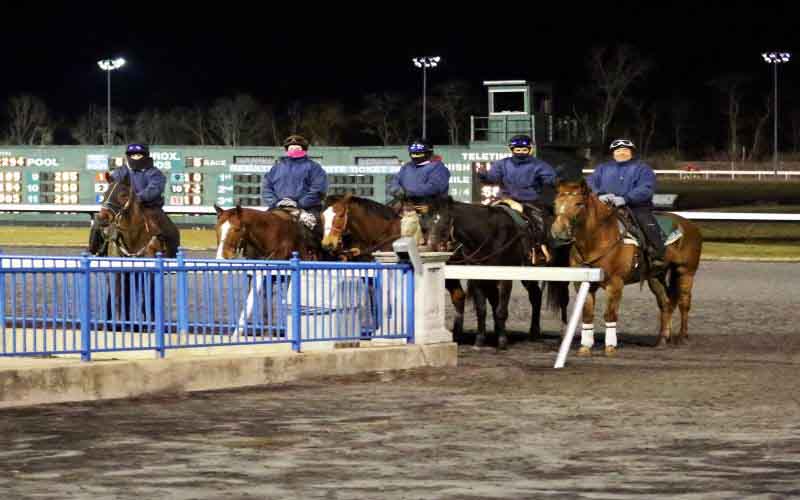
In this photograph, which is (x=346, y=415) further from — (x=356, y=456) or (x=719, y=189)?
(x=719, y=189)

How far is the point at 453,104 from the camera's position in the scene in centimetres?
10812

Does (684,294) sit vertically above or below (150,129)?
below

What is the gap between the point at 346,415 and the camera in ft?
42.8

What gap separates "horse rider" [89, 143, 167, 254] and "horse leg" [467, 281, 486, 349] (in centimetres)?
380

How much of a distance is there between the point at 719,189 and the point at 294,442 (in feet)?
250

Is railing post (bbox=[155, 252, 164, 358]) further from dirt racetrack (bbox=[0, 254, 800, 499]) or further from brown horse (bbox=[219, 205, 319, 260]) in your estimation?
brown horse (bbox=[219, 205, 319, 260])

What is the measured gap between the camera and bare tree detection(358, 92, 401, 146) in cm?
10731

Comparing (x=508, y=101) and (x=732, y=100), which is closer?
(x=508, y=101)

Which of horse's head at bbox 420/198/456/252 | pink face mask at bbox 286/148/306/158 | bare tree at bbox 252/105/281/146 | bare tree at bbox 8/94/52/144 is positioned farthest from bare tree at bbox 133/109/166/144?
horse's head at bbox 420/198/456/252

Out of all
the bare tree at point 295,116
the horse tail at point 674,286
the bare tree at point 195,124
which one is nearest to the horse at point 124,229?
the horse tail at point 674,286

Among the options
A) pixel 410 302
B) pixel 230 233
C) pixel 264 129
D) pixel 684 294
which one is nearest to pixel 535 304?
pixel 684 294

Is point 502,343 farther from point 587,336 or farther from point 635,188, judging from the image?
point 635,188

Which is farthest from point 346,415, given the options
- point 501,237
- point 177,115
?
point 177,115

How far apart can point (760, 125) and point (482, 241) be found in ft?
306
